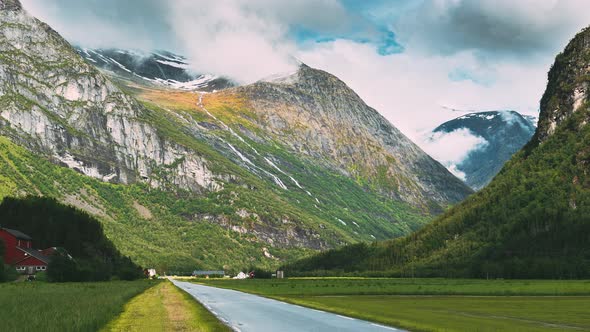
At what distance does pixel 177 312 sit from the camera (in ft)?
144

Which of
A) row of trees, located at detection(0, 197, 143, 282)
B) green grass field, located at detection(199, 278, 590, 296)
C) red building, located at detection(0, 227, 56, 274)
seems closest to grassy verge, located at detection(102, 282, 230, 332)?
green grass field, located at detection(199, 278, 590, 296)

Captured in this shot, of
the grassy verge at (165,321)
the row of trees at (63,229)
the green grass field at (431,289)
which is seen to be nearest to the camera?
the grassy verge at (165,321)

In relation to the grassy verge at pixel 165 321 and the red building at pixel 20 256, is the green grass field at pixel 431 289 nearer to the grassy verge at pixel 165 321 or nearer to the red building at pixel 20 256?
the grassy verge at pixel 165 321

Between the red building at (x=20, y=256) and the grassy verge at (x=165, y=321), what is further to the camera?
the red building at (x=20, y=256)

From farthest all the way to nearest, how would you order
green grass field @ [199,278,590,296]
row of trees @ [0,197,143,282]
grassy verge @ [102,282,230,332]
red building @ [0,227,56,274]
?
row of trees @ [0,197,143,282]
red building @ [0,227,56,274]
green grass field @ [199,278,590,296]
grassy verge @ [102,282,230,332]

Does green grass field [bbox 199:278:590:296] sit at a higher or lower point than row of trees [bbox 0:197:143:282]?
lower

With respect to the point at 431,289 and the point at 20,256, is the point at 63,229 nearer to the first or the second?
the point at 20,256

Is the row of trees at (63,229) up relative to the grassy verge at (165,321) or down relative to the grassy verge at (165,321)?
up

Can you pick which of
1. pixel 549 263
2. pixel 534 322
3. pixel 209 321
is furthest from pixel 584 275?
pixel 209 321

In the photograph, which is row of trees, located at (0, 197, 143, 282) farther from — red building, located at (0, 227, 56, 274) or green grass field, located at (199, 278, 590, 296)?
green grass field, located at (199, 278, 590, 296)

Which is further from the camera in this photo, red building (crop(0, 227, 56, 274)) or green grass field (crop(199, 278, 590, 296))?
red building (crop(0, 227, 56, 274))

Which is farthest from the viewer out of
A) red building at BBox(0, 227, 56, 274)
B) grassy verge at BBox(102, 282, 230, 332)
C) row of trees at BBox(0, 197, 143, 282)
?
row of trees at BBox(0, 197, 143, 282)

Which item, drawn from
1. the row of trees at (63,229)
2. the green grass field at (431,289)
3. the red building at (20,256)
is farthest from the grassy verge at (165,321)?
the row of trees at (63,229)

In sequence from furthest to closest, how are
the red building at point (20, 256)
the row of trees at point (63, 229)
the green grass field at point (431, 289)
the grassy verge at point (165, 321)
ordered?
the row of trees at point (63, 229) < the red building at point (20, 256) < the green grass field at point (431, 289) < the grassy verge at point (165, 321)
